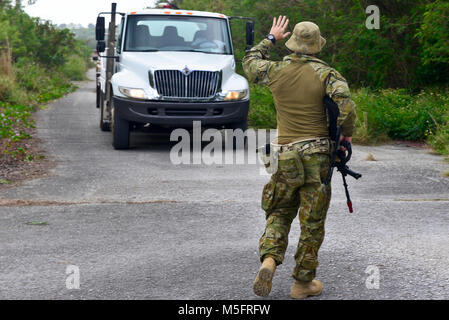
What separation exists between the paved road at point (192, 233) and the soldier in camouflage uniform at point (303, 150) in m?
0.38

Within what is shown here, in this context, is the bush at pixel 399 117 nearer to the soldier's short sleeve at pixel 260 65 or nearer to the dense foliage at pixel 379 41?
the dense foliage at pixel 379 41

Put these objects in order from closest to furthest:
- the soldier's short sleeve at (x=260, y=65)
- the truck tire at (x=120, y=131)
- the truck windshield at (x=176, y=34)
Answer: the soldier's short sleeve at (x=260, y=65)
the truck tire at (x=120, y=131)
the truck windshield at (x=176, y=34)

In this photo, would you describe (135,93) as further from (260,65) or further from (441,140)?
(260,65)

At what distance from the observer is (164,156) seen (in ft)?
37.6

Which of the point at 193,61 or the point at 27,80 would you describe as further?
the point at 27,80

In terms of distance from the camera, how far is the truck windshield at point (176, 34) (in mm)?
12367

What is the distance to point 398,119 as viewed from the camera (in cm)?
1409

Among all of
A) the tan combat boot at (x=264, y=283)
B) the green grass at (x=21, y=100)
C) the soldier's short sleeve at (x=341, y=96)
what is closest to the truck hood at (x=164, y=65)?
the green grass at (x=21, y=100)

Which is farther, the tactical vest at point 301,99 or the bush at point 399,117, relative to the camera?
the bush at point 399,117

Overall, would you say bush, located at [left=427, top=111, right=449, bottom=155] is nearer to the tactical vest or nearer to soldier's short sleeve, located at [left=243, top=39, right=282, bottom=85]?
soldier's short sleeve, located at [left=243, top=39, right=282, bottom=85]

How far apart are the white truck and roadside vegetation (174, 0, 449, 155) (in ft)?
9.53
